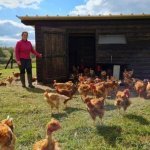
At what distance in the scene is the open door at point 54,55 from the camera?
1817cm

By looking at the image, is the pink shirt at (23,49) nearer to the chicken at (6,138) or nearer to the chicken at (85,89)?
the chicken at (85,89)

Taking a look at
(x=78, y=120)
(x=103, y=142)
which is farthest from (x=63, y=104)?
(x=103, y=142)

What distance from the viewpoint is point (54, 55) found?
731 inches

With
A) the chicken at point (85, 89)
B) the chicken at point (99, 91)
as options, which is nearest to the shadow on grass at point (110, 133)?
the chicken at point (99, 91)

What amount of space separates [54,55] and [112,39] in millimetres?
3144

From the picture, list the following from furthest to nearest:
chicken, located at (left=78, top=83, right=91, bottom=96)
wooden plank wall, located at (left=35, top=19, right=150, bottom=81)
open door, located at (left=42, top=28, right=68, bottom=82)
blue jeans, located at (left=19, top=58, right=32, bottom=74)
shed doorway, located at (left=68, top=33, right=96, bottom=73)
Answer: shed doorway, located at (left=68, top=33, right=96, bottom=73), wooden plank wall, located at (left=35, top=19, right=150, bottom=81), open door, located at (left=42, top=28, right=68, bottom=82), blue jeans, located at (left=19, top=58, right=32, bottom=74), chicken, located at (left=78, top=83, right=91, bottom=96)

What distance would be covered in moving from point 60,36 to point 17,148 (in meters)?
11.2

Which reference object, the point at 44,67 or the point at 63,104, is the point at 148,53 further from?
the point at 63,104

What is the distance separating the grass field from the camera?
823 centimetres

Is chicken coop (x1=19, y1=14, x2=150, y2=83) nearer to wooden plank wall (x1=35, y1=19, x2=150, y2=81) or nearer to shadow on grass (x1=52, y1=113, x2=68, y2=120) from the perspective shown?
wooden plank wall (x1=35, y1=19, x2=150, y2=81)

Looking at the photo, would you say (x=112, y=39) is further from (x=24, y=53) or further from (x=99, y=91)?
(x=99, y=91)

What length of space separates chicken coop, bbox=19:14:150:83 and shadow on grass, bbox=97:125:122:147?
9273mm

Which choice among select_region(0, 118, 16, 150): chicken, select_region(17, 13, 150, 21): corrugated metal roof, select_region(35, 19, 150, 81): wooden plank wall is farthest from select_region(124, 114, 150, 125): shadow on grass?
select_region(35, 19, 150, 81): wooden plank wall

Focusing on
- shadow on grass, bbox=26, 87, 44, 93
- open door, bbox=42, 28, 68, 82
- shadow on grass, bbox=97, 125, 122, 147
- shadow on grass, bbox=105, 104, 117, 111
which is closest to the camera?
shadow on grass, bbox=97, 125, 122, 147
